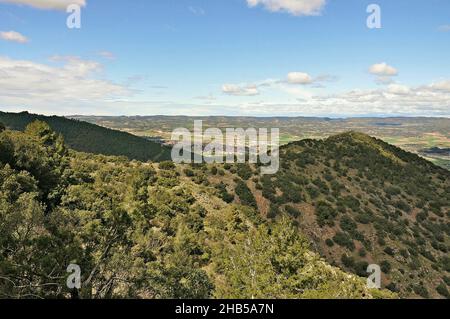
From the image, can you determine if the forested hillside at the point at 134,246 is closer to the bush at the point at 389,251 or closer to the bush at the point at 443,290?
the bush at the point at 389,251

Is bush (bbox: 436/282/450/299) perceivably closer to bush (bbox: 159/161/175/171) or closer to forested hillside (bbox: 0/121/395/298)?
forested hillside (bbox: 0/121/395/298)

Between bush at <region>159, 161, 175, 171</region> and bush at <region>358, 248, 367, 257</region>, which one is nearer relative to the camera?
bush at <region>358, 248, 367, 257</region>

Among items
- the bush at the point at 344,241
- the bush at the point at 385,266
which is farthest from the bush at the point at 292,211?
the bush at the point at 385,266

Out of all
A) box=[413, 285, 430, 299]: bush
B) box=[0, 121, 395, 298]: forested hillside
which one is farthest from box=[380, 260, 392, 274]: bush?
box=[0, 121, 395, 298]: forested hillside

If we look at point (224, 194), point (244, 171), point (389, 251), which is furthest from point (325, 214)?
point (244, 171)

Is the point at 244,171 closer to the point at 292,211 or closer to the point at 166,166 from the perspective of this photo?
the point at 292,211

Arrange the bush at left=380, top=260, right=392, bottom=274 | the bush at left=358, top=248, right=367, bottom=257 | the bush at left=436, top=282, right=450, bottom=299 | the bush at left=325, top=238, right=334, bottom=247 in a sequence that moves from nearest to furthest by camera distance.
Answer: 1. the bush at left=436, top=282, right=450, bottom=299
2. the bush at left=380, top=260, right=392, bottom=274
3. the bush at left=358, top=248, right=367, bottom=257
4. the bush at left=325, top=238, right=334, bottom=247
